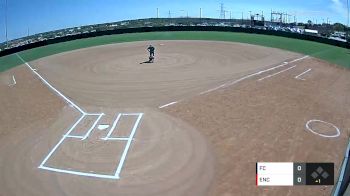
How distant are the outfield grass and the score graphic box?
1830 centimetres

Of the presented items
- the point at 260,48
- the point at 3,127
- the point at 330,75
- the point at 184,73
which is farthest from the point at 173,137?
the point at 260,48

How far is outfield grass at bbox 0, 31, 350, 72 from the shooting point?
31558 mm

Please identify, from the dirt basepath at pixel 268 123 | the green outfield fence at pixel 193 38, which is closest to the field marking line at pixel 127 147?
the dirt basepath at pixel 268 123

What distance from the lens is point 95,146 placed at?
13.9m

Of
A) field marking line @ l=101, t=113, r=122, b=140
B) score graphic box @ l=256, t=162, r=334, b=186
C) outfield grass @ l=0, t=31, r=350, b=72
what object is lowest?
score graphic box @ l=256, t=162, r=334, b=186

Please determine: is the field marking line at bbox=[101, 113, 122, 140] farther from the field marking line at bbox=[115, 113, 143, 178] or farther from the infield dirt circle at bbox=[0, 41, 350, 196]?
the field marking line at bbox=[115, 113, 143, 178]

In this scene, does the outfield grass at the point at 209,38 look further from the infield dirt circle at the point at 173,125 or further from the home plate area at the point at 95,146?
the home plate area at the point at 95,146

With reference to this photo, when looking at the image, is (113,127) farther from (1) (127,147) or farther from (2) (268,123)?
(2) (268,123)

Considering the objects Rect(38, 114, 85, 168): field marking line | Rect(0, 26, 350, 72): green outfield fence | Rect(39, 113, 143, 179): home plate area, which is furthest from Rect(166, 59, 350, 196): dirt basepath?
Rect(0, 26, 350, 72): green outfield fence

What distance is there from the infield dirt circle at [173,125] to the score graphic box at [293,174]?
247mm

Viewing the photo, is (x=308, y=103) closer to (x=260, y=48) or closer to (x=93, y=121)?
(x=93, y=121)

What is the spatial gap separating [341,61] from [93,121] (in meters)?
21.7

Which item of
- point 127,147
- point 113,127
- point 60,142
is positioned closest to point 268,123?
point 127,147

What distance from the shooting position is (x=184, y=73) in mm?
24969
